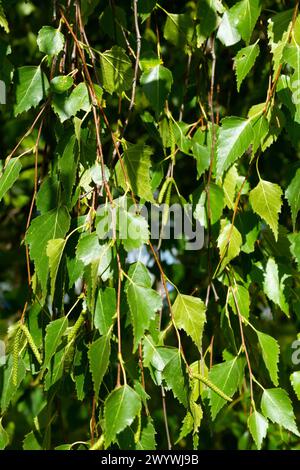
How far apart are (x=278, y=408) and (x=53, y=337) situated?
356mm

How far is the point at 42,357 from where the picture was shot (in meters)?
1.06

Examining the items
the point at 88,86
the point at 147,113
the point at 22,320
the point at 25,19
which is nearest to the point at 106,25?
the point at 147,113

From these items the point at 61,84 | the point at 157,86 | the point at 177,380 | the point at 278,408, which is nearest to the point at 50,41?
the point at 61,84

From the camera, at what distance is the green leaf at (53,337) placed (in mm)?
977

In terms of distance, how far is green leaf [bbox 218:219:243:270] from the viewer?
1.10 metres

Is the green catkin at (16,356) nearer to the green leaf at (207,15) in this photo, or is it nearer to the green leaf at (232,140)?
the green leaf at (232,140)

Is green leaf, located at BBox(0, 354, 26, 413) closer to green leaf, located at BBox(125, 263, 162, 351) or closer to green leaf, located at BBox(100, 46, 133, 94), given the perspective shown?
green leaf, located at BBox(125, 263, 162, 351)

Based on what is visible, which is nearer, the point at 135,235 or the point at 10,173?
the point at 135,235

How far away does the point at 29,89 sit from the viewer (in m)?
1.13

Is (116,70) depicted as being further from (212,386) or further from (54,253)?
(212,386)

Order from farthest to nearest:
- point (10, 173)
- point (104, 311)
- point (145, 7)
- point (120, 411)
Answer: point (145, 7) → point (10, 173) → point (104, 311) → point (120, 411)

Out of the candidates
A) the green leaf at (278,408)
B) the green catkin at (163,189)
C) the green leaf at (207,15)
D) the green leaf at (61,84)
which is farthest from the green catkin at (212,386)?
Answer: the green leaf at (207,15)

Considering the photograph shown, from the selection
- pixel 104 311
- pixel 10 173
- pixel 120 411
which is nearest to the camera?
pixel 120 411

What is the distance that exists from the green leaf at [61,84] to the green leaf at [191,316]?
0.35 m
